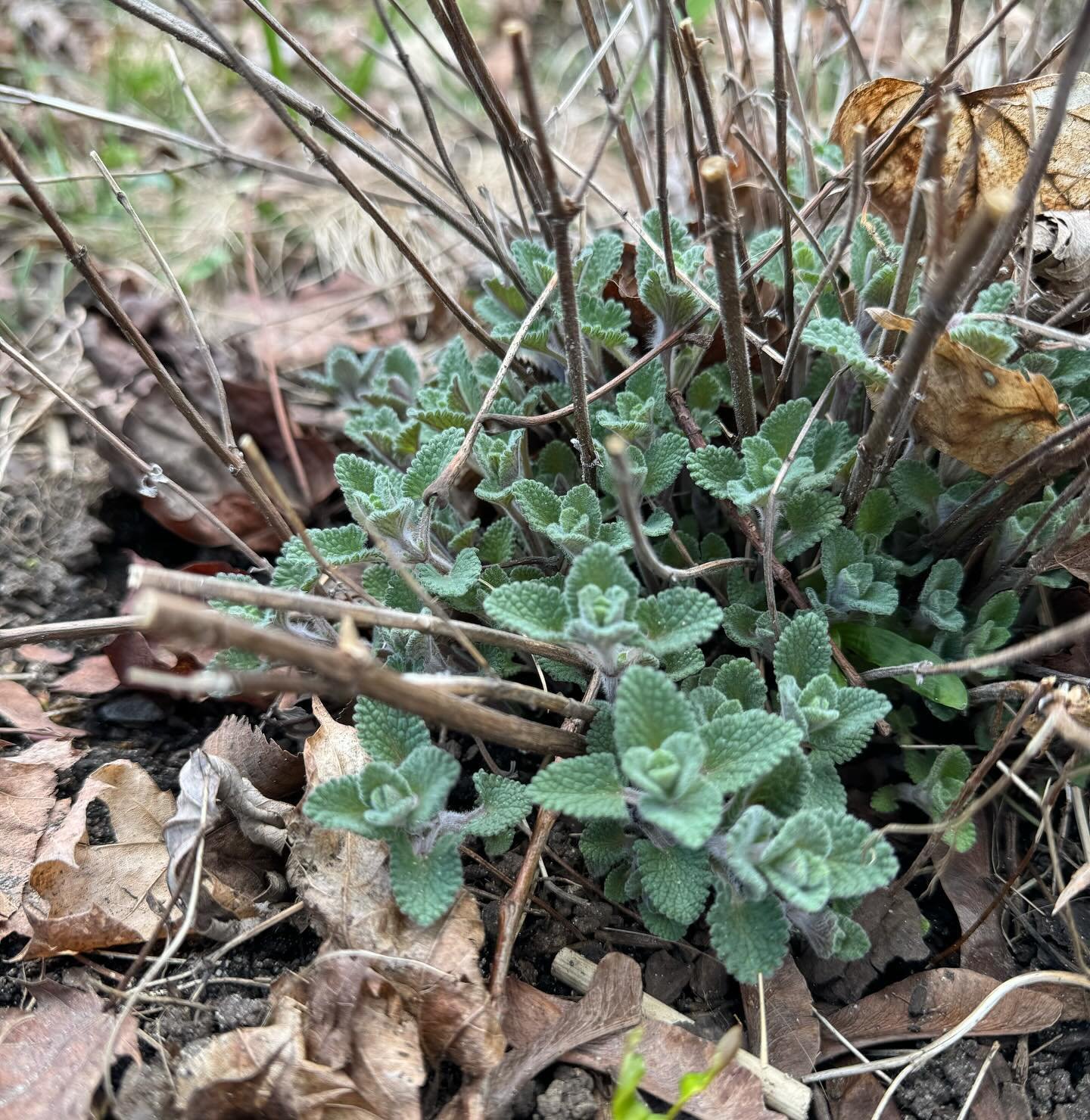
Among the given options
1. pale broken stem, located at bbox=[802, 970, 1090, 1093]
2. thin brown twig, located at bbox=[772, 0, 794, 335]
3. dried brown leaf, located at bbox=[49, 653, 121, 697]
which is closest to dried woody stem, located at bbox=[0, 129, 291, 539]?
dried brown leaf, located at bbox=[49, 653, 121, 697]

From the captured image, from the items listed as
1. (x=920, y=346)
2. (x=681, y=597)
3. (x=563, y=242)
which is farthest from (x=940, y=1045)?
(x=563, y=242)

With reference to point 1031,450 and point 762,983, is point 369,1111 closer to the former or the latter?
point 762,983

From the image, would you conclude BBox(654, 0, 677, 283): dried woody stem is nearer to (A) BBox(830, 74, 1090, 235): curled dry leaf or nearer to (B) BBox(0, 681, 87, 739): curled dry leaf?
(A) BBox(830, 74, 1090, 235): curled dry leaf

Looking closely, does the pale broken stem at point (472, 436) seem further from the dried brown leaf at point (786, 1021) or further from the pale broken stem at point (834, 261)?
the dried brown leaf at point (786, 1021)

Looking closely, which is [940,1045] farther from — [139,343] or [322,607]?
[139,343]

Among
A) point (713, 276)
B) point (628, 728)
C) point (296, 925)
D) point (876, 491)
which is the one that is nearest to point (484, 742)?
point (296, 925)

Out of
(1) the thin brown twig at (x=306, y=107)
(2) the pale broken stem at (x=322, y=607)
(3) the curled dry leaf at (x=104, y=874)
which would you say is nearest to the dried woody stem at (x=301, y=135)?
(1) the thin brown twig at (x=306, y=107)
